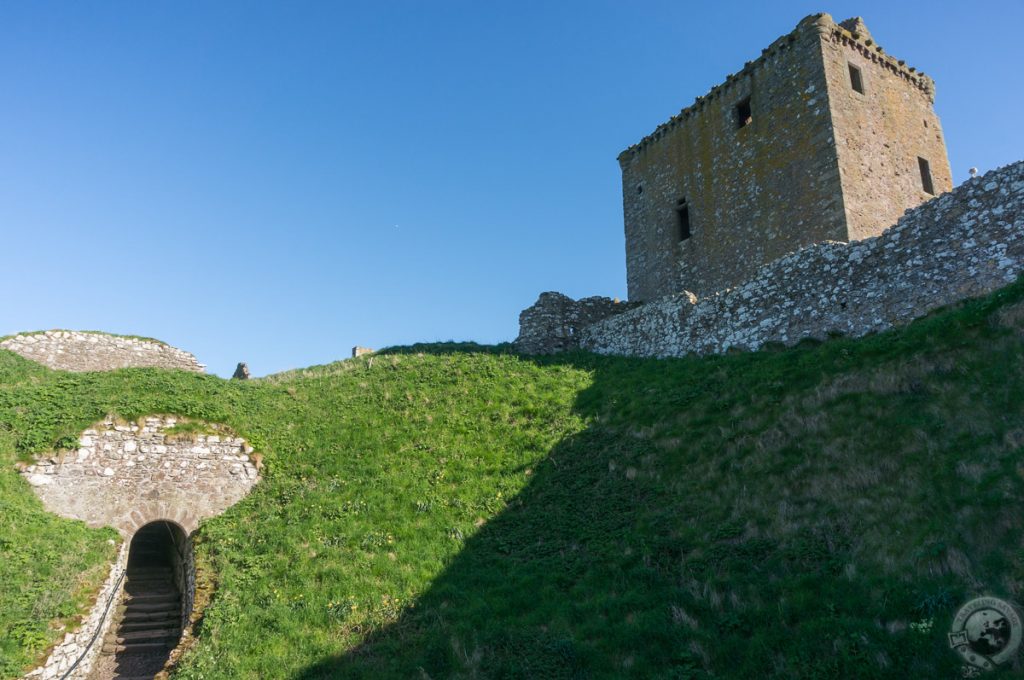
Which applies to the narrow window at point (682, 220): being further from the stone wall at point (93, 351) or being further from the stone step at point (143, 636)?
the stone step at point (143, 636)

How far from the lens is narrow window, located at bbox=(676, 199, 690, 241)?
26.0 metres

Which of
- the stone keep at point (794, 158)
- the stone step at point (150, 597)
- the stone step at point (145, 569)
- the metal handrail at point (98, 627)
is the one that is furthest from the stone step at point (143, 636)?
the stone keep at point (794, 158)

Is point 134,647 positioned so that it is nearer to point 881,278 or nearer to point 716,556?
point 716,556

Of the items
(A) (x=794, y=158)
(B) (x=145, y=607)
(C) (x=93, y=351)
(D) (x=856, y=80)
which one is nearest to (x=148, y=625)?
(B) (x=145, y=607)

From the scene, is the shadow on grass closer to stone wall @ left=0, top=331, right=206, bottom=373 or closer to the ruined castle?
the ruined castle

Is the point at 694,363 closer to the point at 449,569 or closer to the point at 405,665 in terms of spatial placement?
the point at 449,569

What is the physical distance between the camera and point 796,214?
69.1 feet

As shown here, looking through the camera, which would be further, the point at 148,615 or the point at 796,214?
the point at 796,214

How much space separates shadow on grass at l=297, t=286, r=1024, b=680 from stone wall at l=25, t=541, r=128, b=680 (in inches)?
164

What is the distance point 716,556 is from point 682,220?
18728mm

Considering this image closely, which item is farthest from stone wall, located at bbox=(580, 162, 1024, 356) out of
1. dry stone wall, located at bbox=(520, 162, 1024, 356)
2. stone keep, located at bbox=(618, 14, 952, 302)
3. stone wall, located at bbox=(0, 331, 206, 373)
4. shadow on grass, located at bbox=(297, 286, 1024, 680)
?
stone wall, located at bbox=(0, 331, 206, 373)

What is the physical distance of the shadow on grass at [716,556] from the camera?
7.69m

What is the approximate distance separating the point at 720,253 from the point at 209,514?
18.5 m

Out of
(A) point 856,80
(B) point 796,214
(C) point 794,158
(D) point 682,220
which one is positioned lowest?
(B) point 796,214
